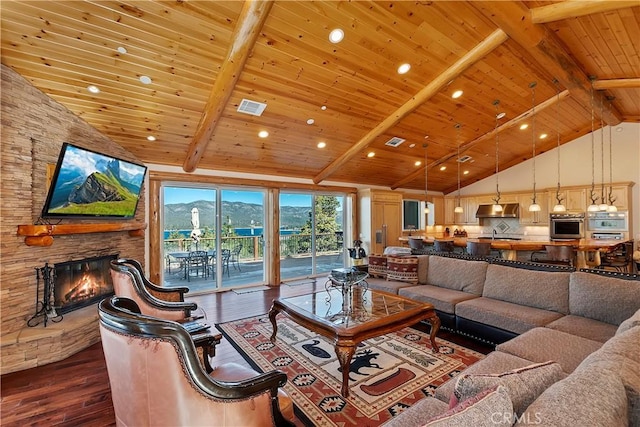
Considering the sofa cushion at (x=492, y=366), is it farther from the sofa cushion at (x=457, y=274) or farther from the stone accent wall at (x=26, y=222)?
the stone accent wall at (x=26, y=222)

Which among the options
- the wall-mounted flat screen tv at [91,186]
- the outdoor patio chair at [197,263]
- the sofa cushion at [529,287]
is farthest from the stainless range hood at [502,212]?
the wall-mounted flat screen tv at [91,186]

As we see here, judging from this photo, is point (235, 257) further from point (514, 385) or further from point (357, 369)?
point (514, 385)

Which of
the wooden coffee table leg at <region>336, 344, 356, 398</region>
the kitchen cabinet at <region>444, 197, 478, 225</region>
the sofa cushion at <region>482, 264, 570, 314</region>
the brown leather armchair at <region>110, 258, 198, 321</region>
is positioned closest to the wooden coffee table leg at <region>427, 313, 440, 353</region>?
the sofa cushion at <region>482, 264, 570, 314</region>

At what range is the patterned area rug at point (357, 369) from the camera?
219 centimetres

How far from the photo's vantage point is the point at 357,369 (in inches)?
107

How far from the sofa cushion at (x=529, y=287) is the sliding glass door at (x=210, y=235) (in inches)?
181

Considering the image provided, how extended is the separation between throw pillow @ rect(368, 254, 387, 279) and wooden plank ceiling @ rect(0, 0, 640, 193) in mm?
2332

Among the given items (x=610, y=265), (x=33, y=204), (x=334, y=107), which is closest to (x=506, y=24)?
(x=334, y=107)

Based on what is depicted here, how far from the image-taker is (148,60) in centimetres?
313

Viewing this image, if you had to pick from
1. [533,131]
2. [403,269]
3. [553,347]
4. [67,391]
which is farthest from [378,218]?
[67,391]

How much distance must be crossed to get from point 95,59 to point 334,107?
9.91ft

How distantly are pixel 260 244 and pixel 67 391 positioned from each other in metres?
4.35

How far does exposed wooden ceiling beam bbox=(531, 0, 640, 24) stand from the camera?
2.90m

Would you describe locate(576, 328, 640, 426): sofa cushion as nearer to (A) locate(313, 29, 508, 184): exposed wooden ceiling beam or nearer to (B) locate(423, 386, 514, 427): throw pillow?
(B) locate(423, 386, 514, 427): throw pillow
